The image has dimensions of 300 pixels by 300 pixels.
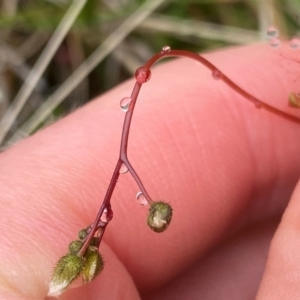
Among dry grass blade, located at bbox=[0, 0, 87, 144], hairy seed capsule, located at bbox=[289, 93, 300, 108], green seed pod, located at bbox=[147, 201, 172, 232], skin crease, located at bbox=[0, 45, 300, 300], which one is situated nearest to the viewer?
green seed pod, located at bbox=[147, 201, 172, 232]

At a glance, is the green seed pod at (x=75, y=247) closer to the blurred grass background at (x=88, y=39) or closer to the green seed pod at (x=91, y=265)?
the green seed pod at (x=91, y=265)

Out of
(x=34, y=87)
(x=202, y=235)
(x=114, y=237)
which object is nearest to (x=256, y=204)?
(x=202, y=235)

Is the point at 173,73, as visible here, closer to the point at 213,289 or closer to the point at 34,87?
the point at 213,289

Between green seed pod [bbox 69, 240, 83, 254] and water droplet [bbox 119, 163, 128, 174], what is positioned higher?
water droplet [bbox 119, 163, 128, 174]

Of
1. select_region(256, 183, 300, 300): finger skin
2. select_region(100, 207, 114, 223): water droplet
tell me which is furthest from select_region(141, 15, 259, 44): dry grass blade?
select_region(100, 207, 114, 223): water droplet

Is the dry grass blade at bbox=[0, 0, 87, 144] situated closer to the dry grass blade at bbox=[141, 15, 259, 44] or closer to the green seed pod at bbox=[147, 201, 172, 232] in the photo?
the dry grass blade at bbox=[141, 15, 259, 44]

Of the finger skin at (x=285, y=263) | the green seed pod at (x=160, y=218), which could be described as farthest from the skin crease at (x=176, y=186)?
the green seed pod at (x=160, y=218)

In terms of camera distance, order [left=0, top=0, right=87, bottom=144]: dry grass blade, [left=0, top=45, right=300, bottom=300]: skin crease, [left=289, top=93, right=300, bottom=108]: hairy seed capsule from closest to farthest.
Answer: [left=0, top=45, right=300, bottom=300]: skin crease, [left=289, top=93, right=300, bottom=108]: hairy seed capsule, [left=0, top=0, right=87, bottom=144]: dry grass blade
